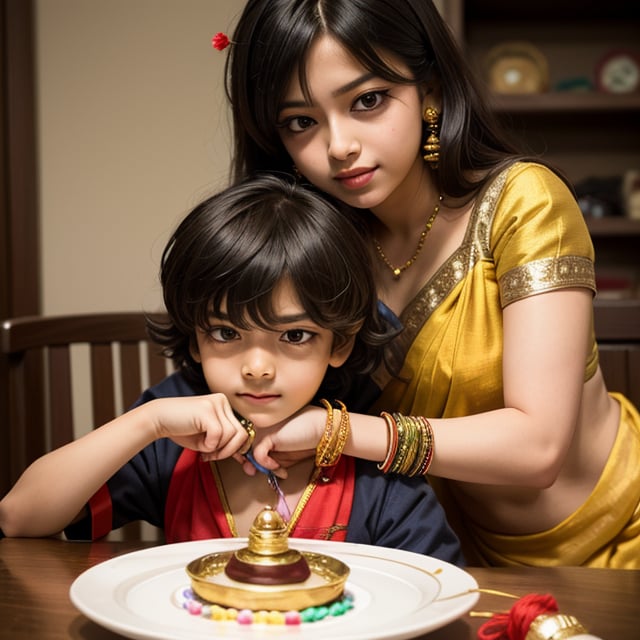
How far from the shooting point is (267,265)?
3.68ft

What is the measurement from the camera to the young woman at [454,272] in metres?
1.27

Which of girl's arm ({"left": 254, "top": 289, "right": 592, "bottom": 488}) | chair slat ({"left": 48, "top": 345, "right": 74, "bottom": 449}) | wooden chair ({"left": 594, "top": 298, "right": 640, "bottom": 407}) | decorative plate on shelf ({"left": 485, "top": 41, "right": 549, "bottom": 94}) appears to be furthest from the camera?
decorative plate on shelf ({"left": 485, "top": 41, "right": 549, "bottom": 94})

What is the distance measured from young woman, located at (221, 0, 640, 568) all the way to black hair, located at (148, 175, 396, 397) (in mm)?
117

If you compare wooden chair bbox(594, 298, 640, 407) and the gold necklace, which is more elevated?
the gold necklace

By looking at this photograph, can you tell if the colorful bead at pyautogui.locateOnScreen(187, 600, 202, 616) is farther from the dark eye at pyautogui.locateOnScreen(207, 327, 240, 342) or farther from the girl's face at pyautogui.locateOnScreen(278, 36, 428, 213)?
the girl's face at pyautogui.locateOnScreen(278, 36, 428, 213)

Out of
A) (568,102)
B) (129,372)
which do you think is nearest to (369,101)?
(129,372)

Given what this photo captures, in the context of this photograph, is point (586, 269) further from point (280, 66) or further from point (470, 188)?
point (280, 66)

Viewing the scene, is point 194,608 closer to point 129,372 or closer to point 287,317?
point 287,317

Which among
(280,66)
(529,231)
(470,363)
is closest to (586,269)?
(529,231)

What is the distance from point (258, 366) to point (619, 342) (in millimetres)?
999

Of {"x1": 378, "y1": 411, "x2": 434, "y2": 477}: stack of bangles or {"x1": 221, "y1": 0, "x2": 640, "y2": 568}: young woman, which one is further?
{"x1": 221, "y1": 0, "x2": 640, "y2": 568}: young woman

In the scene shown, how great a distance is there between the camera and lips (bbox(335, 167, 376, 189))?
52.9 inches

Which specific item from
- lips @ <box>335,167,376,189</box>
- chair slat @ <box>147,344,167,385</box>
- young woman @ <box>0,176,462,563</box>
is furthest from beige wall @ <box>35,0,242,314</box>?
young woman @ <box>0,176,462,563</box>

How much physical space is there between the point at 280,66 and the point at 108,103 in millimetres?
1996
